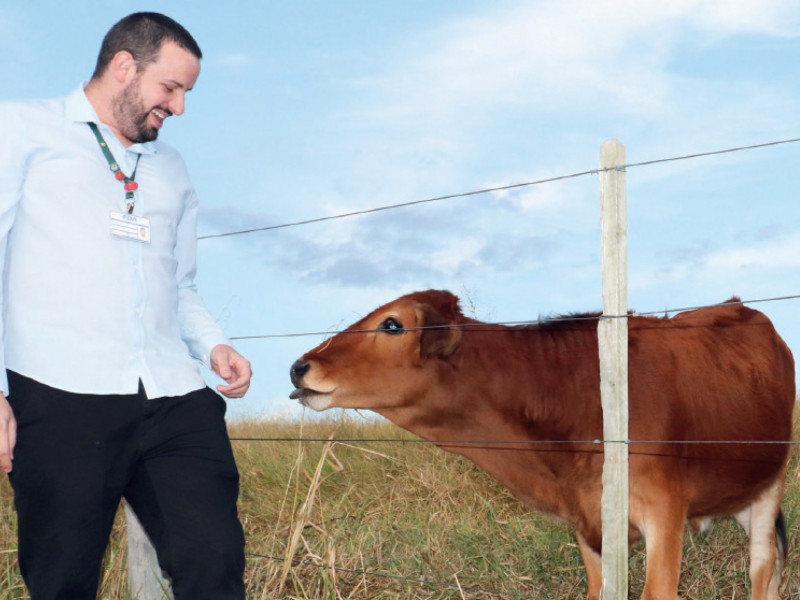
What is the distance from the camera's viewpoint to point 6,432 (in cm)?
255

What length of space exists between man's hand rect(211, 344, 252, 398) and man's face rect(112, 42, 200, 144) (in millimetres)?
687

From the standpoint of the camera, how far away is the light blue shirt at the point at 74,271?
278 centimetres

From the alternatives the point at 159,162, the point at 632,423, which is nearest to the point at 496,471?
the point at 632,423

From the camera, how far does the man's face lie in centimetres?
287

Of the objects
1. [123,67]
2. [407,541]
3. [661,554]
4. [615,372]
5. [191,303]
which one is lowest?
[407,541]

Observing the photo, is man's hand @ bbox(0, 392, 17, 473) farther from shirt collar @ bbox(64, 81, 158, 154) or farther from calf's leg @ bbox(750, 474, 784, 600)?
calf's leg @ bbox(750, 474, 784, 600)

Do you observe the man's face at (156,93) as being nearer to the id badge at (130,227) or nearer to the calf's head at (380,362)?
the id badge at (130,227)

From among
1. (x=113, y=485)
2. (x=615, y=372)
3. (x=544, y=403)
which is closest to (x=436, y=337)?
(x=544, y=403)

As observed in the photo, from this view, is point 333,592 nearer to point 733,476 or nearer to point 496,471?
point 496,471

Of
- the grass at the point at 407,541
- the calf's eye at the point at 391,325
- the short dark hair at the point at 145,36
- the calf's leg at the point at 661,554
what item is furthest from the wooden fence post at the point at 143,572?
the short dark hair at the point at 145,36

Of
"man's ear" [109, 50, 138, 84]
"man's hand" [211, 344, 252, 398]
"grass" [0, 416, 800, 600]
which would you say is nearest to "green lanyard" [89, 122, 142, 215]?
"man's ear" [109, 50, 138, 84]

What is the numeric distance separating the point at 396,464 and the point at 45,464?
5394mm

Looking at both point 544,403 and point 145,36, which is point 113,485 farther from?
point 544,403

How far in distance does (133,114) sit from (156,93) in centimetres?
10
